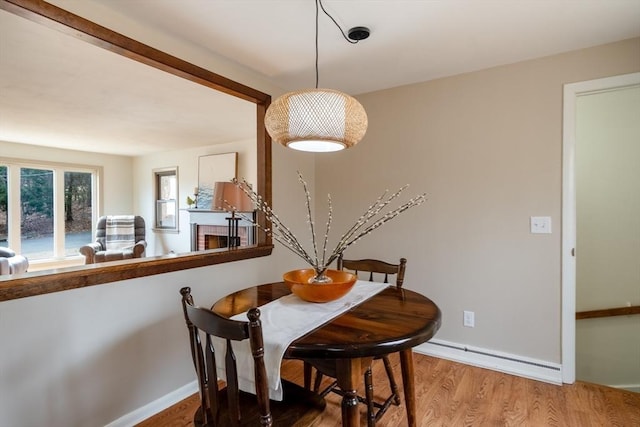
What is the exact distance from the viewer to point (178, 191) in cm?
598

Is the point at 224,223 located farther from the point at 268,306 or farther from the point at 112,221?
the point at 268,306

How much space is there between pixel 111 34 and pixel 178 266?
1.30m

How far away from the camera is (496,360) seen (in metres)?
2.46

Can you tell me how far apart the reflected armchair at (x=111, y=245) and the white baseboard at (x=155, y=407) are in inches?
144

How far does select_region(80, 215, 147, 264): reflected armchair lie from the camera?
5125 mm

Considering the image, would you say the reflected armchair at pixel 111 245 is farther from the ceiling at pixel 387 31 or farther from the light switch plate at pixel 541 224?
the light switch plate at pixel 541 224

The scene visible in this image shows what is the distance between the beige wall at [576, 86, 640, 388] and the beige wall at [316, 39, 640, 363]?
0.94m

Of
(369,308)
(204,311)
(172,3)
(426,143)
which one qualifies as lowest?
(369,308)

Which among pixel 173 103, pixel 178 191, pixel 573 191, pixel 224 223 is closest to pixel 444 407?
pixel 573 191

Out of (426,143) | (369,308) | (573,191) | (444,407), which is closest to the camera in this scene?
(369,308)

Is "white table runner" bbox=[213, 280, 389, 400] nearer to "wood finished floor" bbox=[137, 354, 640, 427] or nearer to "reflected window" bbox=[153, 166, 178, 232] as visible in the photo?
"wood finished floor" bbox=[137, 354, 640, 427]

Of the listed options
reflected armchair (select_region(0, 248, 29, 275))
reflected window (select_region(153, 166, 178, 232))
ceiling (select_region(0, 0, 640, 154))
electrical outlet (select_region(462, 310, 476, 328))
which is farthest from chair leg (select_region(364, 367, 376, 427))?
reflected window (select_region(153, 166, 178, 232))

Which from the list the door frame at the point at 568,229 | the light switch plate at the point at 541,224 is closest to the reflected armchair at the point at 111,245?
the light switch plate at the point at 541,224

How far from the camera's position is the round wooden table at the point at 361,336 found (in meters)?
1.12
